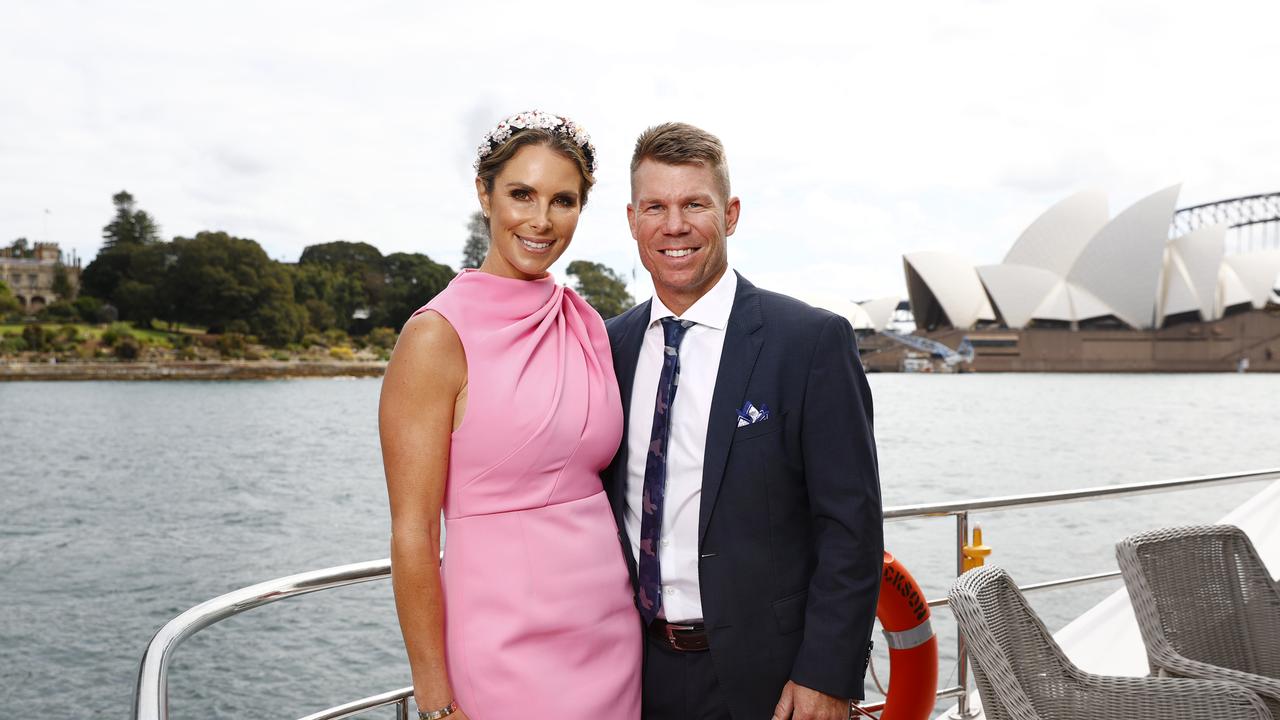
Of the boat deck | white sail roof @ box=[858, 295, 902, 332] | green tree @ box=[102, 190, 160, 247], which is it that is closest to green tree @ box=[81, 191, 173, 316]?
green tree @ box=[102, 190, 160, 247]

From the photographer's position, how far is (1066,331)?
52.7 metres

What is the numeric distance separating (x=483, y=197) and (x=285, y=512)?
71.3ft

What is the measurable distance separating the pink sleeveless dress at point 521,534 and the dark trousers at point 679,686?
0.08 meters

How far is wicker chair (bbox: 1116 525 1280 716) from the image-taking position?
2.03 m

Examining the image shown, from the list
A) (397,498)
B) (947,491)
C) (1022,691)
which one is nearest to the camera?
(397,498)

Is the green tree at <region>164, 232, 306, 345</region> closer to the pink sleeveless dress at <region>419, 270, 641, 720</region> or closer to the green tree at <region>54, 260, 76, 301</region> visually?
the green tree at <region>54, 260, 76, 301</region>

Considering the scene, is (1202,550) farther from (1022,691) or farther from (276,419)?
(276,419)

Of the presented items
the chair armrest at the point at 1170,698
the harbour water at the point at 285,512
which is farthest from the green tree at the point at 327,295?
the chair armrest at the point at 1170,698

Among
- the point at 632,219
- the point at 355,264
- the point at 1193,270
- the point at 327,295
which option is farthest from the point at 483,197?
the point at 355,264

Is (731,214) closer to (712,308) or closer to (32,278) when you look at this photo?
(712,308)

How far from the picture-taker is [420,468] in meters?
1.31

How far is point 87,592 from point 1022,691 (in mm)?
16982

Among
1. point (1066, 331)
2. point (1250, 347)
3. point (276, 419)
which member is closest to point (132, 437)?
point (276, 419)

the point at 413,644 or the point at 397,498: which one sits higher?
the point at 397,498
